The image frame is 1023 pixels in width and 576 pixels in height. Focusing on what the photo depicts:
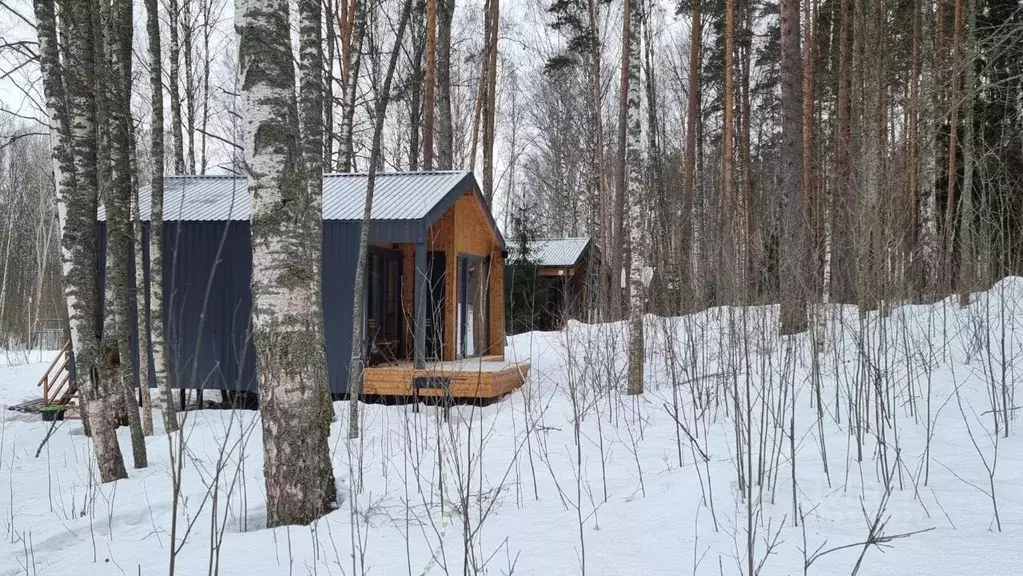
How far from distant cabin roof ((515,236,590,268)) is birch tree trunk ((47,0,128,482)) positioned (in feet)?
45.2

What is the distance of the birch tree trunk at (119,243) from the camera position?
17.4ft

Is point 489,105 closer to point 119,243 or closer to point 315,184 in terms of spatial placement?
point 119,243

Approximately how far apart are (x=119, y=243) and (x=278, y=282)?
112 inches

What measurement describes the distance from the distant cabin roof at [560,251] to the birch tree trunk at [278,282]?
1493 centimetres

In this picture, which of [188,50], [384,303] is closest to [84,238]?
[384,303]

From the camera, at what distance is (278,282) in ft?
11.3

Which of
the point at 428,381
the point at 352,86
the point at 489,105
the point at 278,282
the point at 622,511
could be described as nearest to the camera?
the point at 622,511

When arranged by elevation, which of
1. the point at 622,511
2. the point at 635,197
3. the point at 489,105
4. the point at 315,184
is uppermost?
the point at 489,105

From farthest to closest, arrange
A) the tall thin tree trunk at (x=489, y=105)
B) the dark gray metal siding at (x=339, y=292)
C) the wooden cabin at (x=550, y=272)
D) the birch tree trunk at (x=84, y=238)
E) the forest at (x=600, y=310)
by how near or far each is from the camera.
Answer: the wooden cabin at (x=550, y=272) → the tall thin tree trunk at (x=489, y=105) → the dark gray metal siding at (x=339, y=292) → the birch tree trunk at (x=84, y=238) → the forest at (x=600, y=310)

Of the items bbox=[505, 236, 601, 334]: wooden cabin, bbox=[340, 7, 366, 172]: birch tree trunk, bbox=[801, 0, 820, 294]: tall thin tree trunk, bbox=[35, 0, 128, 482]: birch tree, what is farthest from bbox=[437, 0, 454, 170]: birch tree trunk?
bbox=[35, 0, 128, 482]: birch tree

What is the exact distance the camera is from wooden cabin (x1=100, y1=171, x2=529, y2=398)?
8055 millimetres

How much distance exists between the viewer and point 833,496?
325cm

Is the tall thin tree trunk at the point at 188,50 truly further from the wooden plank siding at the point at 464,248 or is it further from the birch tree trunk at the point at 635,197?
the birch tree trunk at the point at 635,197

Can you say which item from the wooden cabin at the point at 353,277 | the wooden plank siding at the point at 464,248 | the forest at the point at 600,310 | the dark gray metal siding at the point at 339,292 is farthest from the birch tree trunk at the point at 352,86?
the wooden plank siding at the point at 464,248
